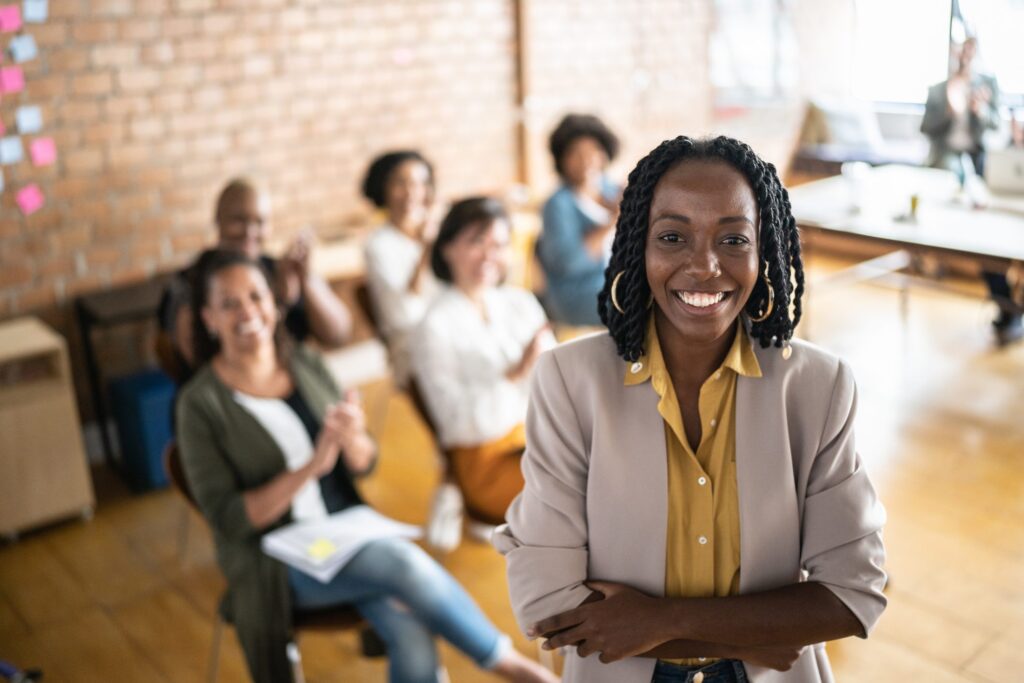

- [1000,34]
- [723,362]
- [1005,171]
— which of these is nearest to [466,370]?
[723,362]

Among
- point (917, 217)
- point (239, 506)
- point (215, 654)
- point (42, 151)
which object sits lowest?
point (215, 654)

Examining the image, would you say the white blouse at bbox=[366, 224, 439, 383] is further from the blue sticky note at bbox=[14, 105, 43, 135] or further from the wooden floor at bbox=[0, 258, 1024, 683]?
the blue sticky note at bbox=[14, 105, 43, 135]

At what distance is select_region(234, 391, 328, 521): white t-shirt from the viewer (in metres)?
2.42

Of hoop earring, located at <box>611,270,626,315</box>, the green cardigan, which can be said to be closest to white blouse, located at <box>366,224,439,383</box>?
the green cardigan

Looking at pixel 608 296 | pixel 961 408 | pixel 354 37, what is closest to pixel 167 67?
pixel 354 37

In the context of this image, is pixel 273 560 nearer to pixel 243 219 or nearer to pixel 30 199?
pixel 243 219

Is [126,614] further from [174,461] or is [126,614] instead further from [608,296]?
[608,296]

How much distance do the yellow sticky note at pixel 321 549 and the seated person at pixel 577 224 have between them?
188cm

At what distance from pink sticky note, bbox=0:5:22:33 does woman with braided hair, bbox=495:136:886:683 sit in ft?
10.8

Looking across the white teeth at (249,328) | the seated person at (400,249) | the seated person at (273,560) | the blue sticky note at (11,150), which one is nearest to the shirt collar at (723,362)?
the seated person at (273,560)

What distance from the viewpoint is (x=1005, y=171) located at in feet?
13.9

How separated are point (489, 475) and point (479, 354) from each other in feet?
1.28

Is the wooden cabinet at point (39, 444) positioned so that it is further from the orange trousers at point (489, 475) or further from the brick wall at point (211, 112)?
the orange trousers at point (489, 475)

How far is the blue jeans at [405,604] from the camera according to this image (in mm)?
2254
